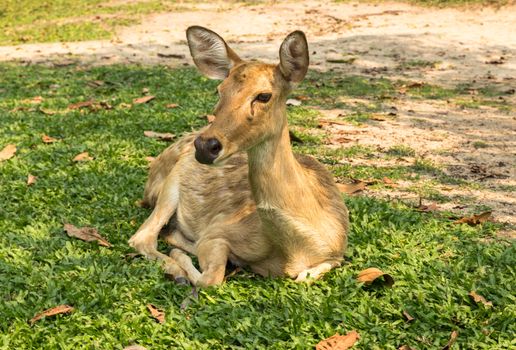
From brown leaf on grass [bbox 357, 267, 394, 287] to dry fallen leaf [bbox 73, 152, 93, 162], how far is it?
3461 millimetres

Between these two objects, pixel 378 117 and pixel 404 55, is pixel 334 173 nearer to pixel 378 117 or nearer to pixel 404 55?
pixel 378 117

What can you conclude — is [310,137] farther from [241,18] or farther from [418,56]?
[241,18]

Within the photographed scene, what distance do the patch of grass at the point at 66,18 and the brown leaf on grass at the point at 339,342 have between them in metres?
12.7

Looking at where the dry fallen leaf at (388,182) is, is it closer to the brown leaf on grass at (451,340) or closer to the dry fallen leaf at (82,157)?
the brown leaf on grass at (451,340)

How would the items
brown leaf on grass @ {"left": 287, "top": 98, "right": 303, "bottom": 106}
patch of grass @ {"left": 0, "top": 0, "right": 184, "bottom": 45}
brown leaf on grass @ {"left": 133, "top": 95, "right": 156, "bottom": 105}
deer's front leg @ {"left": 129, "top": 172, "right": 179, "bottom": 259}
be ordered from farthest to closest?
patch of grass @ {"left": 0, "top": 0, "right": 184, "bottom": 45} → brown leaf on grass @ {"left": 287, "top": 98, "right": 303, "bottom": 106} → brown leaf on grass @ {"left": 133, "top": 95, "right": 156, "bottom": 105} → deer's front leg @ {"left": 129, "top": 172, "right": 179, "bottom": 259}

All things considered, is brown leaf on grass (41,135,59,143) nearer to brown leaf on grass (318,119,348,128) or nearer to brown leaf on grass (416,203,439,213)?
brown leaf on grass (318,119,348,128)

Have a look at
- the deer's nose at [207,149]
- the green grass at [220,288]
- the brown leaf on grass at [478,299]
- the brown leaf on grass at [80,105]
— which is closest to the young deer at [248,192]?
the deer's nose at [207,149]

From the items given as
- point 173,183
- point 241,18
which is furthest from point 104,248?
point 241,18

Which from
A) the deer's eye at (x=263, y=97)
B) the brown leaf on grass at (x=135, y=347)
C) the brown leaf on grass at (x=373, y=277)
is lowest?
the brown leaf on grass at (x=135, y=347)

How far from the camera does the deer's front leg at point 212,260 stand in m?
4.17

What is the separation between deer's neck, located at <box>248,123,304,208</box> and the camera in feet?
12.4

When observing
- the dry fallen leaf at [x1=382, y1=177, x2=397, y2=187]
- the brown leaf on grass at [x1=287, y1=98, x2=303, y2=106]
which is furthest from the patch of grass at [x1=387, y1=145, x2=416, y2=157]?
the brown leaf on grass at [x1=287, y1=98, x2=303, y2=106]

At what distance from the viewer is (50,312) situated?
3814mm

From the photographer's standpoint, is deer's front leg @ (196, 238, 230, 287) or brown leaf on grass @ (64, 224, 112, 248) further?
brown leaf on grass @ (64, 224, 112, 248)
